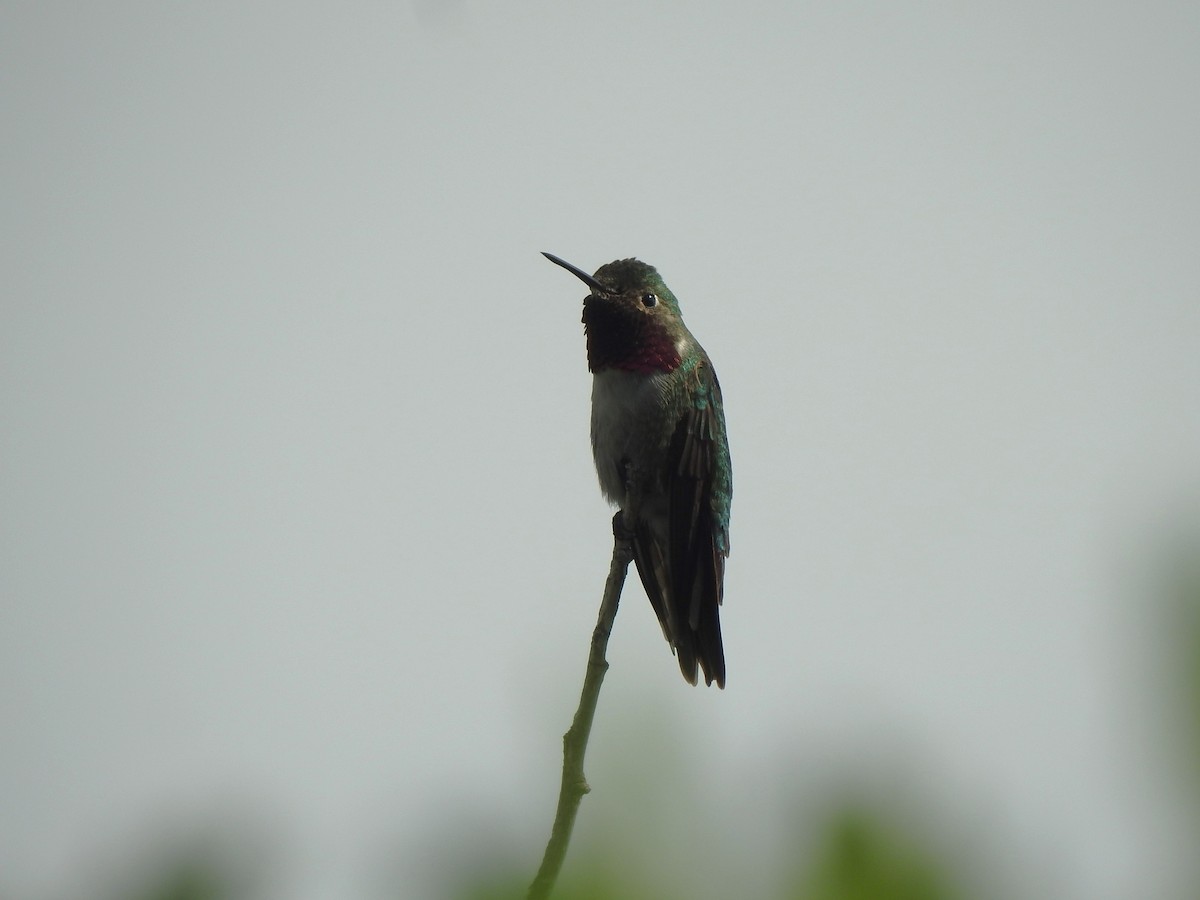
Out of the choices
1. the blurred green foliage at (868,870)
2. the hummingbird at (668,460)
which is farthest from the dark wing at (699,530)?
the blurred green foliage at (868,870)

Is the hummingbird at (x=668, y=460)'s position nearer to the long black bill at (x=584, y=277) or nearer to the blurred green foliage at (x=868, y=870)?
the long black bill at (x=584, y=277)

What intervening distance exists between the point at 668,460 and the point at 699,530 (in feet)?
1.46

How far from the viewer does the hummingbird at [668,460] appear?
6230 mm

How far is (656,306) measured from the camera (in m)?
7.27

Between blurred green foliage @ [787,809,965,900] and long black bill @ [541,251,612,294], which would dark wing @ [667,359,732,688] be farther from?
blurred green foliage @ [787,809,965,900]

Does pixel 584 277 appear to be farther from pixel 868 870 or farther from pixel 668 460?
pixel 868 870

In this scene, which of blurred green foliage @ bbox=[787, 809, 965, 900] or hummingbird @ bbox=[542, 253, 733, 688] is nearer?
blurred green foliage @ bbox=[787, 809, 965, 900]

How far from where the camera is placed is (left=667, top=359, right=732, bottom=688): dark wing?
20.2 feet

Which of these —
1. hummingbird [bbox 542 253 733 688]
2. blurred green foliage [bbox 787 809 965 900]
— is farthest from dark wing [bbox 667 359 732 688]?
blurred green foliage [bbox 787 809 965 900]

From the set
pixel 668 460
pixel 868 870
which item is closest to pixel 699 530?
pixel 668 460

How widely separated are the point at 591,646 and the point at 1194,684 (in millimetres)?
2357

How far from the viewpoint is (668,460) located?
21.4 feet

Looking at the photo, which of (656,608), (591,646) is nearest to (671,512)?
(656,608)

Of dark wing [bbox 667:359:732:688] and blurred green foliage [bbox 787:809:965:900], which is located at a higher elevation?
dark wing [bbox 667:359:732:688]
